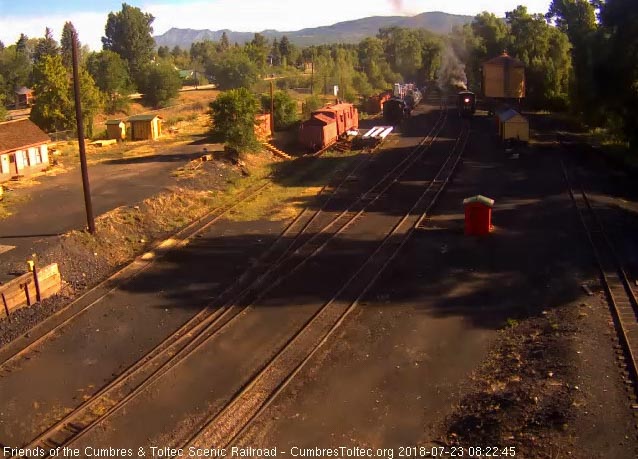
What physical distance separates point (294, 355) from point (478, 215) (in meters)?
9.51

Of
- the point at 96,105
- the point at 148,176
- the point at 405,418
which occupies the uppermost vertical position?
the point at 96,105

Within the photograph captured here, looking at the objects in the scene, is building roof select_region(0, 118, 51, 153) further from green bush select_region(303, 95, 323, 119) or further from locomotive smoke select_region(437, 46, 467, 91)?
locomotive smoke select_region(437, 46, 467, 91)

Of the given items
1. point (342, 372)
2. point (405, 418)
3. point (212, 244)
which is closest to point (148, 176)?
point (212, 244)

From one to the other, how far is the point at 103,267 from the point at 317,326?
7630 mm

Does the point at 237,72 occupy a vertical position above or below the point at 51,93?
Result: above

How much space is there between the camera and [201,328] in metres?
13.4

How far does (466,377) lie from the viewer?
11.0m

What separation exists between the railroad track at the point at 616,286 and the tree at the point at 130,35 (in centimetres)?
9004

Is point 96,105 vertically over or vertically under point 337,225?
over

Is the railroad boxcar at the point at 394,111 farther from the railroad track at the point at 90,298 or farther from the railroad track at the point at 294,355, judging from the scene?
the railroad track at the point at 294,355

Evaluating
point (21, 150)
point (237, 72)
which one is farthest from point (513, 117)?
point (237, 72)

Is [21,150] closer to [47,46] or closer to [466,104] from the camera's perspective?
[466,104]

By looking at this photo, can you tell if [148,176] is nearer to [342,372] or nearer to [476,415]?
[342,372]

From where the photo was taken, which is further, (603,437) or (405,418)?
(405,418)
